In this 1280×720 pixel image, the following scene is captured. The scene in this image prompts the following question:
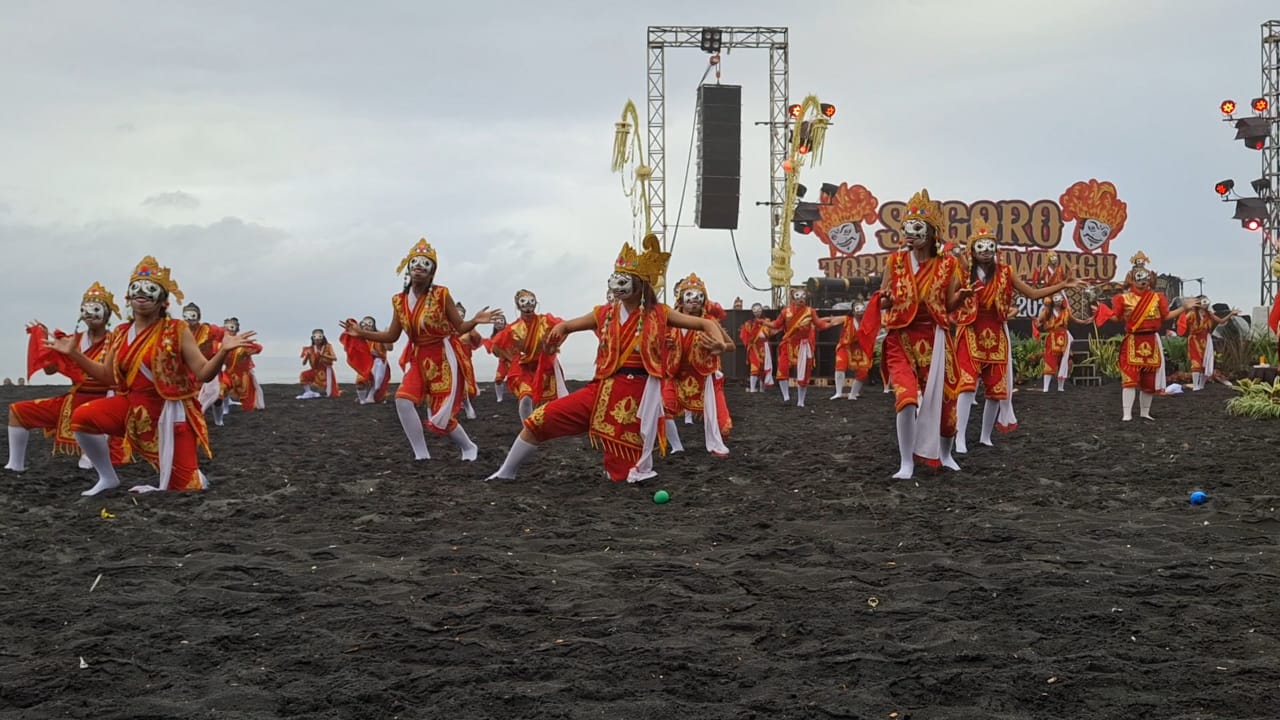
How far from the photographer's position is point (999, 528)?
6398mm

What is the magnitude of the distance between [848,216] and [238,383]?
19.1 metres

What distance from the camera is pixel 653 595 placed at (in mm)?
4879

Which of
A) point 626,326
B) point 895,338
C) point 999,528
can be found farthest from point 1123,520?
point 626,326

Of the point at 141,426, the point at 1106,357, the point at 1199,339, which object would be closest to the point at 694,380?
the point at 141,426

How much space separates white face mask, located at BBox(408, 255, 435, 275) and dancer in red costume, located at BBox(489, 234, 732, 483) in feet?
7.16

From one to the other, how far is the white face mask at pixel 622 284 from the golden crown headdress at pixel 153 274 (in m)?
3.03

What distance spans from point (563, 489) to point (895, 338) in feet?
8.72

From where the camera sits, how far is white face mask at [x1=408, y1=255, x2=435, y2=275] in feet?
31.4

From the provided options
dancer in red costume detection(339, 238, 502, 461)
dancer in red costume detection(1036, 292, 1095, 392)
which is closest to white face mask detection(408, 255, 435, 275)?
dancer in red costume detection(339, 238, 502, 461)

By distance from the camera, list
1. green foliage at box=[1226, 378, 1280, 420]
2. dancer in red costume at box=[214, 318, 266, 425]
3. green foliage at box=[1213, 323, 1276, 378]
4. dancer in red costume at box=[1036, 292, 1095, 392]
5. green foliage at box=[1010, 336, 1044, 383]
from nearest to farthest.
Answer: green foliage at box=[1226, 378, 1280, 420] < dancer in red costume at box=[214, 318, 266, 425] < dancer in red costume at box=[1036, 292, 1095, 392] < green foliage at box=[1213, 323, 1276, 378] < green foliage at box=[1010, 336, 1044, 383]

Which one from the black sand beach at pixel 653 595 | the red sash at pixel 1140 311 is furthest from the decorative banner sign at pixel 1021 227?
the black sand beach at pixel 653 595

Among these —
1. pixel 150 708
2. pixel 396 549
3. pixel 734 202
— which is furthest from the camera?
pixel 734 202

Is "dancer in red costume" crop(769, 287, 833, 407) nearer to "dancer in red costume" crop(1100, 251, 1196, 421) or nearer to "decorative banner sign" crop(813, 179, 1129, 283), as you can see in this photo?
"dancer in red costume" crop(1100, 251, 1196, 421)

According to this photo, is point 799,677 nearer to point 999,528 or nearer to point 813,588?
point 813,588
